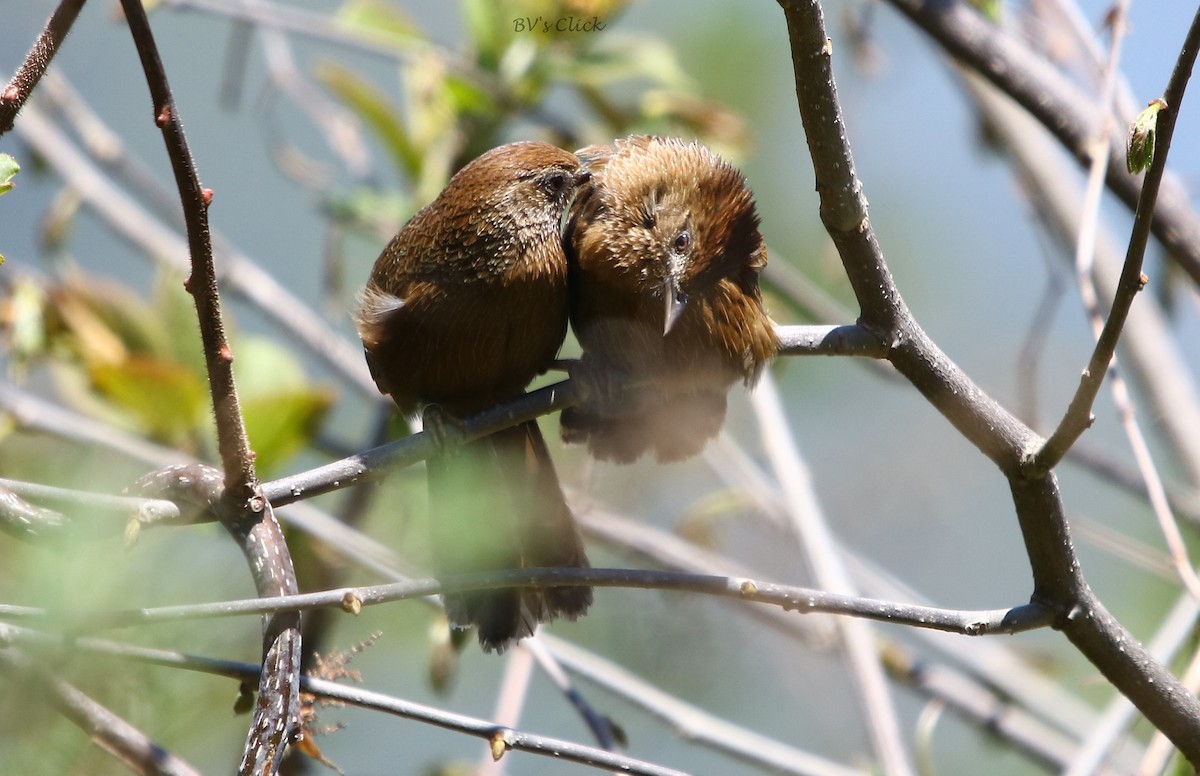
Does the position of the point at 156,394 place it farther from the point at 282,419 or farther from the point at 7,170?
the point at 7,170

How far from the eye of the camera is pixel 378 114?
164 inches

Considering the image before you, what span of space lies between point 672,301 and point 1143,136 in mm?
1202

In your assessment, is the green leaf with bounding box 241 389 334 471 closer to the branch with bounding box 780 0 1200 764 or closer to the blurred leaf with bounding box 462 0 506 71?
the blurred leaf with bounding box 462 0 506 71

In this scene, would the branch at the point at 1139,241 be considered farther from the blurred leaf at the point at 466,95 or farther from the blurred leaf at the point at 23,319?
the blurred leaf at the point at 466,95

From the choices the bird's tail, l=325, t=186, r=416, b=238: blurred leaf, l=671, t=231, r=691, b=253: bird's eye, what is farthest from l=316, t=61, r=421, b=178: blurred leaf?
l=671, t=231, r=691, b=253: bird's eye

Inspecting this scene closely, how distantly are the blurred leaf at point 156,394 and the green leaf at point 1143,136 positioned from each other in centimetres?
265

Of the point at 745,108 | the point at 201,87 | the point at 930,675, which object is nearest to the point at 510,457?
the point at 930,675

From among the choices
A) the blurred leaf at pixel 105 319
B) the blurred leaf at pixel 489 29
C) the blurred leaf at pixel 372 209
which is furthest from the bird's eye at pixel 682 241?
the blurred leaf at pixel 105 319

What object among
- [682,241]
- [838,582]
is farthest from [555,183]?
[838,582]

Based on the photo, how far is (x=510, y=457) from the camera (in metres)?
2.98

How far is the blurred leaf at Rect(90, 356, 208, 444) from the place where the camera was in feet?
11.1

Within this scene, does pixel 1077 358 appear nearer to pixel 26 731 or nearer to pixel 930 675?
pixel 930 675

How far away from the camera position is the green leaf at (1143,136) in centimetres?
144

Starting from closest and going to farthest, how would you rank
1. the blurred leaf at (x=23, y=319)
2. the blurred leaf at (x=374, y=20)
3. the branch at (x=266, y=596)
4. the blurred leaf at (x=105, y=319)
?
the branch at (x=266, y=596), the blurred leaf at (x=23, y=319), the blurred leaf at (x=105, y=319), the blurred leaf at (x=374, y=20)
